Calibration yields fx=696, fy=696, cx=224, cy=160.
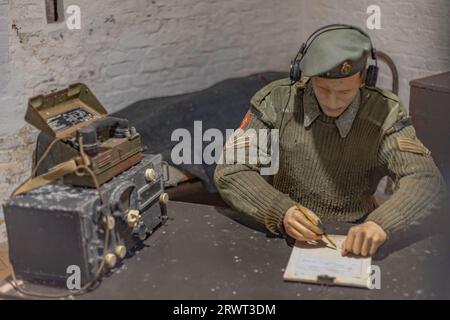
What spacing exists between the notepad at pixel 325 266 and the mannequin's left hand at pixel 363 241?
0.9 inches

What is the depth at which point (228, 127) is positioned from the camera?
15.4 feet

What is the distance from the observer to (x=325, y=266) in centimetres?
230

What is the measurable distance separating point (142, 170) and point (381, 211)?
864 mm

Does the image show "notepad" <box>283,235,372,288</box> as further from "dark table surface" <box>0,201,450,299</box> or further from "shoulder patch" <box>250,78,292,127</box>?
"shoulder patch" <box>250,78,292,127</box>

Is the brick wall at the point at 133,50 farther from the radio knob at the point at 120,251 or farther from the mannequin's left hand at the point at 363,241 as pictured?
the mannequin's left hand at the point at 363,241

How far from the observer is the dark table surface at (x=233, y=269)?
7.13 ft

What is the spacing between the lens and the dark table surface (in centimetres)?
217

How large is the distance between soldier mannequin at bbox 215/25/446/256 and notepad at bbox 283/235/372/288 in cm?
4

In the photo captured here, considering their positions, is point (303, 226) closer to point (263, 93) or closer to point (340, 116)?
point (340, 116)

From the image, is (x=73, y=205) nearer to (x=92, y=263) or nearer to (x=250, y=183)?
(x=92, y=263)

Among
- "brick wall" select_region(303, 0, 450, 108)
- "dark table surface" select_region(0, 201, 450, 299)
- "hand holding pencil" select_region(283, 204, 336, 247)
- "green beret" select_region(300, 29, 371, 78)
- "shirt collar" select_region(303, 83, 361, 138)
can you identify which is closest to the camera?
"dark table surface" select_region(0, 201, 450, 299)

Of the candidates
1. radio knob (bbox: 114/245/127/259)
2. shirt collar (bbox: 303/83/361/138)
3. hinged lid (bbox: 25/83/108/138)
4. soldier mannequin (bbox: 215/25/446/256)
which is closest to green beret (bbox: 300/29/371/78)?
soldier mannequin (bbox: 215/25/446/256)

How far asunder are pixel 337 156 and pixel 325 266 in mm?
748
